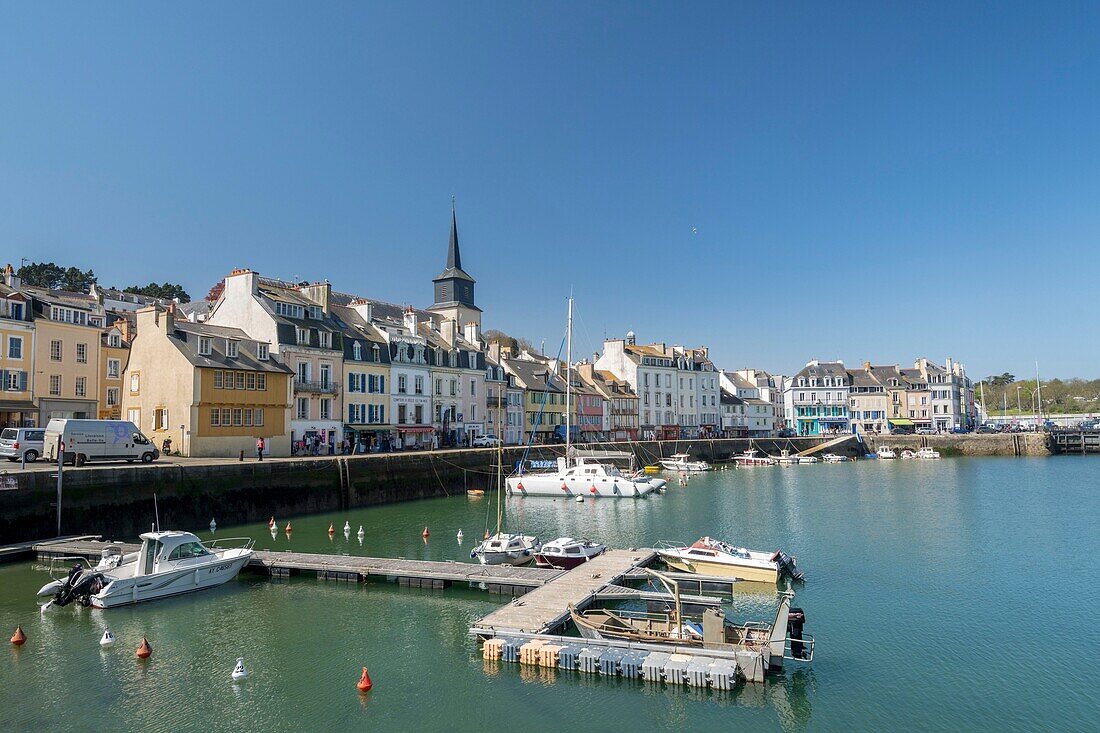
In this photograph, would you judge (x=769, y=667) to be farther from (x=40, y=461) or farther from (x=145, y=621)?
(x=40, y=461)

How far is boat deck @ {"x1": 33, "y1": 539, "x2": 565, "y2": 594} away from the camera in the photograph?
85.5 feet

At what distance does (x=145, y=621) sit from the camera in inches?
903

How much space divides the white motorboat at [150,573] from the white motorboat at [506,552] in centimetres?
910

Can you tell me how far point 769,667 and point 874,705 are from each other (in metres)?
2.39

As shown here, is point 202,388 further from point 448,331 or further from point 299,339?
point 448,331

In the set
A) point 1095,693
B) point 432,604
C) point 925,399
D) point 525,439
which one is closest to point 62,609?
point 432,604

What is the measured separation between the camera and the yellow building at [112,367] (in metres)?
57.6

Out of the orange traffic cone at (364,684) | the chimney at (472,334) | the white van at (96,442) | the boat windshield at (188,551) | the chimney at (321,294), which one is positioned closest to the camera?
the orange traffic cone at (364,684)

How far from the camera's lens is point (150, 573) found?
25.1 meters

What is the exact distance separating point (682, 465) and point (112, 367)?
55.5m

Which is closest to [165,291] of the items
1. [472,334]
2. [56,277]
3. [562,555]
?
[56,277]

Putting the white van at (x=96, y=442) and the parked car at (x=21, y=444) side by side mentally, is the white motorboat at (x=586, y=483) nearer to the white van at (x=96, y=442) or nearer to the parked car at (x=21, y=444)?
the white van at (x=96, y=442)

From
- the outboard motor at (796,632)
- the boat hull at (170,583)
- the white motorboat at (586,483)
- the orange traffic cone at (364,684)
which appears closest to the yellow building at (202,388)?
the white motorboat at (586,483)

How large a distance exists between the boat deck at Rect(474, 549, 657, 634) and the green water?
129 centimetres
